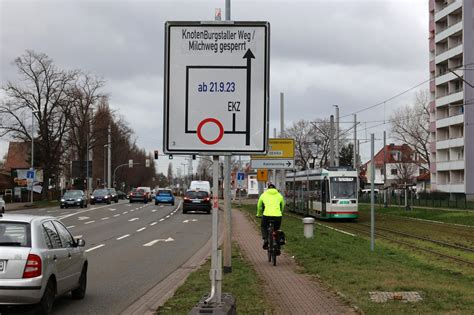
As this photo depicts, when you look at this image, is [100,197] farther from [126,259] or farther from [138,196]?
[126,259]

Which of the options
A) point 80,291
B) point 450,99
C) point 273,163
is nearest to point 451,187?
A: point 450,99

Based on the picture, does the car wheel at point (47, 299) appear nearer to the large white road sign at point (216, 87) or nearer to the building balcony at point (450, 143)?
the large white road sign at point (216, 87)

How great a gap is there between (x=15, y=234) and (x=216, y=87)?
3652mm

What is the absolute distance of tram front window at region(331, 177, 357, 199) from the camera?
34.6 meters

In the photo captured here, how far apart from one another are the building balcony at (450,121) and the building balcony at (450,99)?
192 cm

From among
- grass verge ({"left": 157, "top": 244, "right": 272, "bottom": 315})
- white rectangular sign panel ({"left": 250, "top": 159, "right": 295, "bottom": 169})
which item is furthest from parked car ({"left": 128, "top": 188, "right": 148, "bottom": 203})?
grass verge ({"left": 157, "top": 244, "right": 272, "bottom": 315})

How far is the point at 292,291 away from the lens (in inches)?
396

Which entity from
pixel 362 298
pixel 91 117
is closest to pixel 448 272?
pixel 362 298

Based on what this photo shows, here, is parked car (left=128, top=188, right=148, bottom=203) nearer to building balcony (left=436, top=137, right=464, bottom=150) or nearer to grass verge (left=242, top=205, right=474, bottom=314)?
building balcony (left=436, top=137, right=464, bottom=150)

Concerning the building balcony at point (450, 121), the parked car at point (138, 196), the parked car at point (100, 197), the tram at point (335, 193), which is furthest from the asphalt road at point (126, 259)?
the building balcony at point (450, 121)

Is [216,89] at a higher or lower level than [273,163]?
higher

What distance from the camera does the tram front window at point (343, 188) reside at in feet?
113

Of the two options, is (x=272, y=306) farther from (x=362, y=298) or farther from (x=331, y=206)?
(x=331, y=206)

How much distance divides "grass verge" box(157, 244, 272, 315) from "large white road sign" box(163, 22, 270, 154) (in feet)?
9.37
